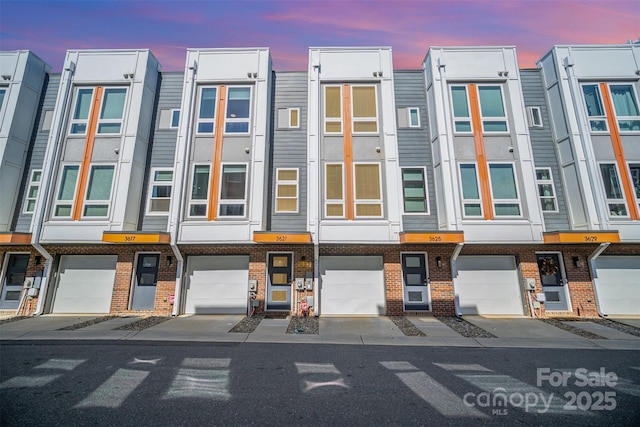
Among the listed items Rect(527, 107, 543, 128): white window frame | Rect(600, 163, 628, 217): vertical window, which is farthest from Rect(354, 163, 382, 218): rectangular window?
Rect(600, 163, 628, 217): vertical window

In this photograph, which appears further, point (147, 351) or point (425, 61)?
point (425, 61)

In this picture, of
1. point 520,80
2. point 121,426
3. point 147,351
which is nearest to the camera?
point 121,426

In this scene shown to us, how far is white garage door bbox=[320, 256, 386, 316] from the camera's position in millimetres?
10594

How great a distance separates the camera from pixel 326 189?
10930 millimetres

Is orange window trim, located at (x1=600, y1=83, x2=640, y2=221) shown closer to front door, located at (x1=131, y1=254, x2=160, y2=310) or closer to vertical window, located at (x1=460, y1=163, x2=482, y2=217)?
vertical window, located at (x1=460, y1=163, x2=482, y2=217)

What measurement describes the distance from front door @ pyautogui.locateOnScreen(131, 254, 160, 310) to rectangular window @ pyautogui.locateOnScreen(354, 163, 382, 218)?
8117mm

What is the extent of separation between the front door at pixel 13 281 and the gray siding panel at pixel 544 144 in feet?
67.5

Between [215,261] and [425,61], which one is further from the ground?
[425,61]

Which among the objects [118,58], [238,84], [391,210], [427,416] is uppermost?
[118,58]

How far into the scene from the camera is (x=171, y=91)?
12.7 m

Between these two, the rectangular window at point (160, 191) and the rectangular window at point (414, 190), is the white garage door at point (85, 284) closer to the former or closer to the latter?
the rectangular window at point (160, 191)

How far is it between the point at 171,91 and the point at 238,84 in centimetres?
333

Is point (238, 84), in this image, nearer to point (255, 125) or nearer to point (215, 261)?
point (255, 125)

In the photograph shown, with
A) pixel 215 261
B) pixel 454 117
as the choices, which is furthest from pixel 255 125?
pixel 454 117
